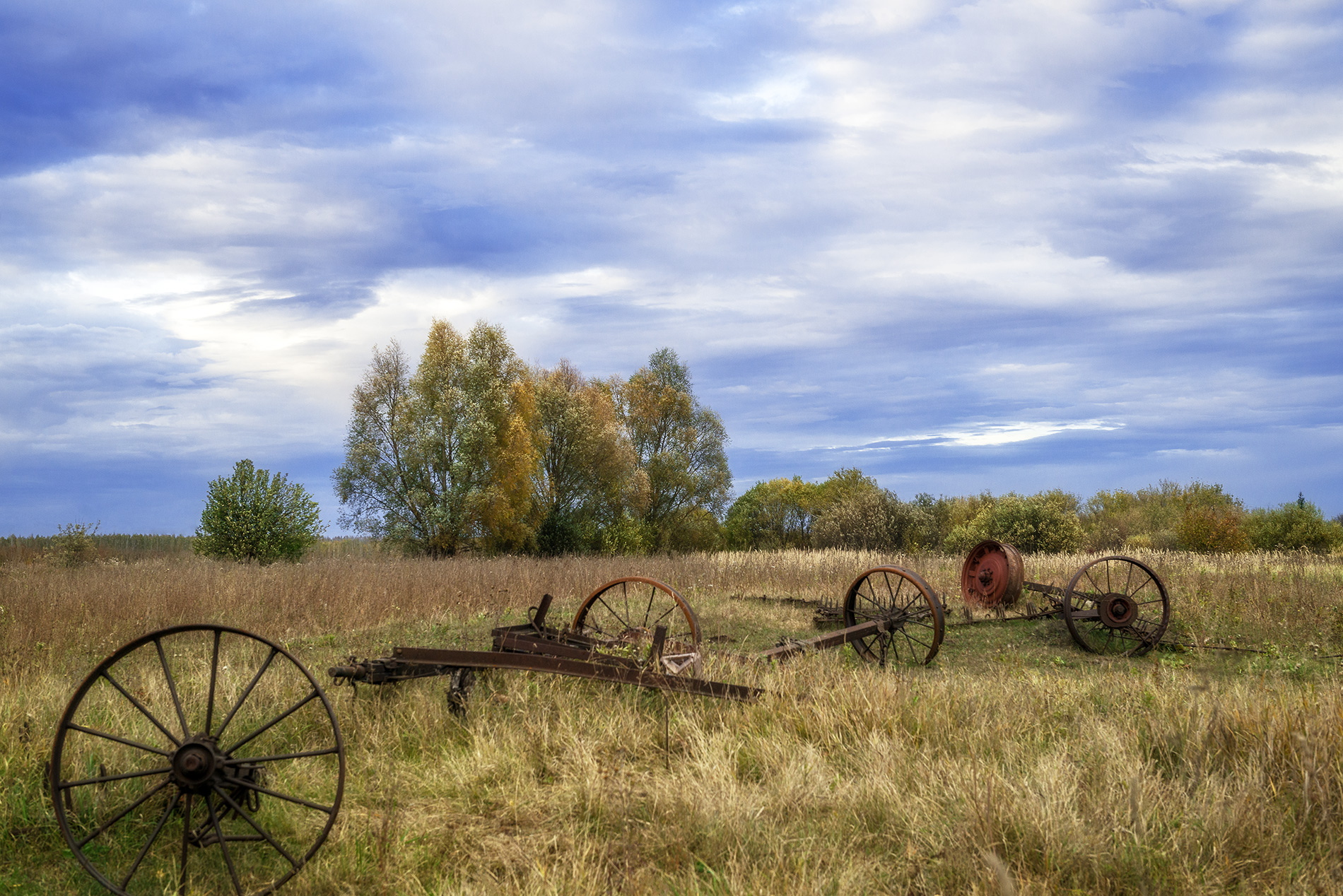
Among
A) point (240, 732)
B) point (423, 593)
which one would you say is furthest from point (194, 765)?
point (423, 593)

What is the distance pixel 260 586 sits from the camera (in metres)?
14.9

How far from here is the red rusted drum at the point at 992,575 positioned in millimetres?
12398

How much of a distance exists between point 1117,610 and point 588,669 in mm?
8366

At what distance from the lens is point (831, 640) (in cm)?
858

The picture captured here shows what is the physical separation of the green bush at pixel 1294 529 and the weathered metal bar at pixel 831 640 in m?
28.5

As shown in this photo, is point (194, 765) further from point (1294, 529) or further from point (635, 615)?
point (1294, 529)

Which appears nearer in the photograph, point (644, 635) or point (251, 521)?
point (644, 635)

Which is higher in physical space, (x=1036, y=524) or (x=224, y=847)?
(x=1036, y=524)

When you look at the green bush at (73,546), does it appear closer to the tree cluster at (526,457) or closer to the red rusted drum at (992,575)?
the tree cluster at (526,457)

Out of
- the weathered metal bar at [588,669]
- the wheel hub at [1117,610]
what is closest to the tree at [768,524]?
the wheel hub at [1117,610]

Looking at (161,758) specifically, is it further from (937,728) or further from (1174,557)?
(1174,557)

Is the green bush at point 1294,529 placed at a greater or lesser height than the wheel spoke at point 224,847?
greater

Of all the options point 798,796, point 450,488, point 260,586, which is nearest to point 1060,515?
point 450,488

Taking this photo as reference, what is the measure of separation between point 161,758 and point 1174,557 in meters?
24.5
